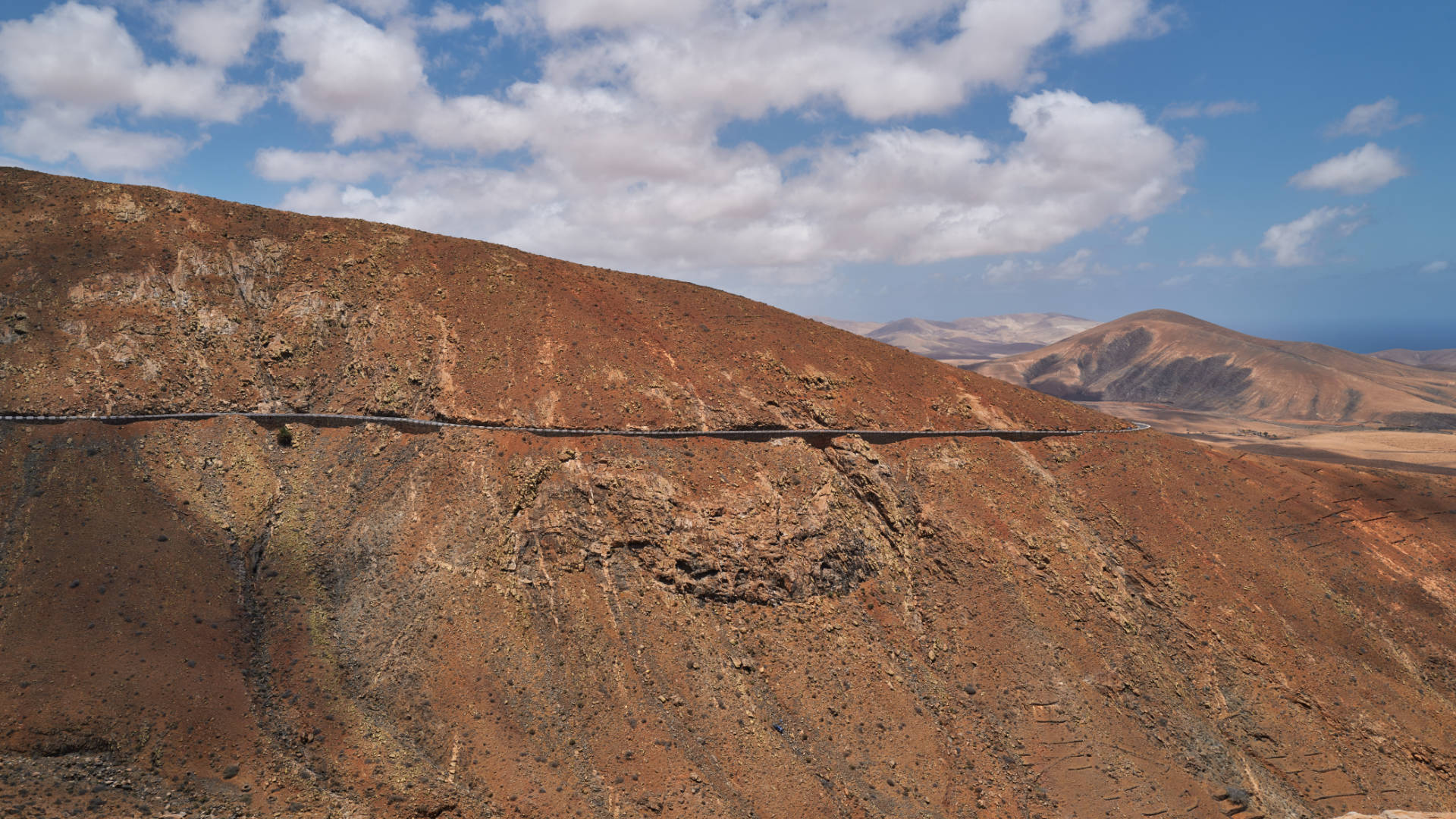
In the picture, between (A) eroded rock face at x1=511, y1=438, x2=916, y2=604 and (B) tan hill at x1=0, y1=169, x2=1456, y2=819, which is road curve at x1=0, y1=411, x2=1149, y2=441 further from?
(A) eroded rock face at x1=511, y1=438, x2=916, y2=604

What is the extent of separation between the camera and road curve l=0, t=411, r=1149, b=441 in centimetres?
3085

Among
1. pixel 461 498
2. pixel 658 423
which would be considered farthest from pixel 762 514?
pixel 461 498

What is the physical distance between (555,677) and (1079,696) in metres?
20.9

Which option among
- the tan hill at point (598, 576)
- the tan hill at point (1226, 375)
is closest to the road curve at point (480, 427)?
the tan hill at point (598, 576)

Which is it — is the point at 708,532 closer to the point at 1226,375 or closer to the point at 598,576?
the point at 598,576

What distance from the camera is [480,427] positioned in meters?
31.7

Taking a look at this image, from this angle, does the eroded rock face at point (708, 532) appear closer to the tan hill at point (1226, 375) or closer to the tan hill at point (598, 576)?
the tan hill at point (598, 576)

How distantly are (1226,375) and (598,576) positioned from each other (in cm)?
15230

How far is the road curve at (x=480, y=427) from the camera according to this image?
30.9m

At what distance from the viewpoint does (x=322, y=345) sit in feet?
119

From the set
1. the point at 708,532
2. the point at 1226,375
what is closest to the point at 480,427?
the point at 708,532

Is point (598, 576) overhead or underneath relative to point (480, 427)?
underneath

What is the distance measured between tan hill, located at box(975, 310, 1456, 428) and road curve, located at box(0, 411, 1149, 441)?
115834mm

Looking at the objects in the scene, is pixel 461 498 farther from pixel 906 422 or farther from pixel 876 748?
pixel 906 422
